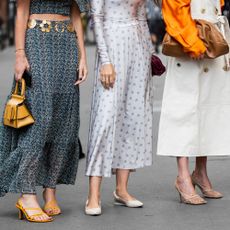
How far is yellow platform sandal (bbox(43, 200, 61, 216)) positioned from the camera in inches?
262

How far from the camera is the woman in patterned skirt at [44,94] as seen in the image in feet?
21.0

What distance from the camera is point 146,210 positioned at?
6.85 meters

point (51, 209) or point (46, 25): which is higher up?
point (46, 25)

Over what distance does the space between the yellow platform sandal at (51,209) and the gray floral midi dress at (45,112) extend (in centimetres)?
Result: 19

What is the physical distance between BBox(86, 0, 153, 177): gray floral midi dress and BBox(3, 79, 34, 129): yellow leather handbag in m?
0.54

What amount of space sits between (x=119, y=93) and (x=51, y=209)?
0.90m

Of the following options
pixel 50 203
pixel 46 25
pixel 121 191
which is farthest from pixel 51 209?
pixel 46 25

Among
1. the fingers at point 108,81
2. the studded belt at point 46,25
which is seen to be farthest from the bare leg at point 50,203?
the studded belt at point 46,25

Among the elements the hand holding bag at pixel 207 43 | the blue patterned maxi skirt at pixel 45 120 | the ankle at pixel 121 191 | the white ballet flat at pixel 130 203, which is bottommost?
the white ballet flat at pixel 130 203

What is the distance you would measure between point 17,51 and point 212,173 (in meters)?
2.60

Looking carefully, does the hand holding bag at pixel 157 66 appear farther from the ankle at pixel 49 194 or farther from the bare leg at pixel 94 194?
the ankle at pixel 49 194

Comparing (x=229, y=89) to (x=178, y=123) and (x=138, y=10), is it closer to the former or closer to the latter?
(x=178, y=123)

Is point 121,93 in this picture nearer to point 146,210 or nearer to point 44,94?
point 44,94

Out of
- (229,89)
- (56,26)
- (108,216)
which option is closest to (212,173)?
(229,89)
